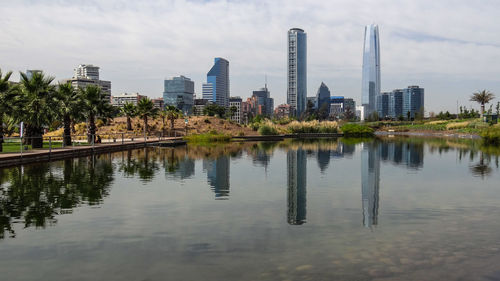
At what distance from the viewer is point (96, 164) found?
80.7 feet

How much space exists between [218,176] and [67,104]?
817 inches

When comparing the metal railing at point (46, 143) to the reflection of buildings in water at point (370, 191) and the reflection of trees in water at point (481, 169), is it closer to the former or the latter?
the reflection of buildings in water at point (370, 191)

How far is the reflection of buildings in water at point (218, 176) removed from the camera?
50.4ft

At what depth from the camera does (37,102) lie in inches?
1181

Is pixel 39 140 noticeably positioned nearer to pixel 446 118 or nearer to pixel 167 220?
pixel 167 220

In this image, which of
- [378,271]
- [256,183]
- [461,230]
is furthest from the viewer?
[256,183]

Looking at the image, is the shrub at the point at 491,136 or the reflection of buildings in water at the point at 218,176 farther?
the shrub at the point at 491,136

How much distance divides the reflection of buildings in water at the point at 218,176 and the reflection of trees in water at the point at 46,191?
421cm

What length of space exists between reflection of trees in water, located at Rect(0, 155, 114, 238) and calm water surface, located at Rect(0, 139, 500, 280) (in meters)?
0.05

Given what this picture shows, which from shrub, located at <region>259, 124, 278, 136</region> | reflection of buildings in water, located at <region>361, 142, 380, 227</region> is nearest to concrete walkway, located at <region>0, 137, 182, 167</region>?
reflection of buildings in water, located at <region>361, 142, 380, 227</region>

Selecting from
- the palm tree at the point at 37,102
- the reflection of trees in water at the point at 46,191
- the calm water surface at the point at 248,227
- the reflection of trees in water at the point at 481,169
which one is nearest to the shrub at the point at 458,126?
the reflection of trees in water at the point at 481,169

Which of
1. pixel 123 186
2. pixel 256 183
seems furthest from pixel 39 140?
pixel 256 183

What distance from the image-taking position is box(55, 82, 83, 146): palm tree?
33.4 meters

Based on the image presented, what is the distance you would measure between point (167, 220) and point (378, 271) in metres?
5.88
